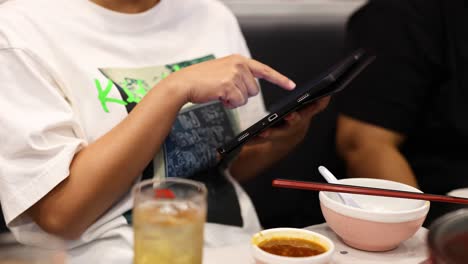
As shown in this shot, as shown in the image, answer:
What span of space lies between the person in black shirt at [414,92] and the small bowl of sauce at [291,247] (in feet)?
2.66

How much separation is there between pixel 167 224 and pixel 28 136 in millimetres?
462

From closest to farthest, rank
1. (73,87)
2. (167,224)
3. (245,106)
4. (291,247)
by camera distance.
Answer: (167,224) < (291,247) < (73,87) < (245,106)

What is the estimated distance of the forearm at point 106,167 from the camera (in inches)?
45.1

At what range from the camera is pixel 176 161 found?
1.29 meters

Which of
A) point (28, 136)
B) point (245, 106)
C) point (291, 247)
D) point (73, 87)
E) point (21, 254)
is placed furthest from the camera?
point (245, 106)

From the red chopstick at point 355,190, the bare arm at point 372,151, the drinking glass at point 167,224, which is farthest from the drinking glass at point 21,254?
the bare arm at point 372,151

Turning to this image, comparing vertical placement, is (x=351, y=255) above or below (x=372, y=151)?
above

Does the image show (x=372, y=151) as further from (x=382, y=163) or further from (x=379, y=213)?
(x=379, y=213)

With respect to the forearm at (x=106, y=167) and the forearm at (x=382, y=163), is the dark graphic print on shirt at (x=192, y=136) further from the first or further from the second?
the forearm at (x=382, y=163)

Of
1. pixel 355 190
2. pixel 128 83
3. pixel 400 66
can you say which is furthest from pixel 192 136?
pixel 400 66

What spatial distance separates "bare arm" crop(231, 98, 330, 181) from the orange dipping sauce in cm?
43

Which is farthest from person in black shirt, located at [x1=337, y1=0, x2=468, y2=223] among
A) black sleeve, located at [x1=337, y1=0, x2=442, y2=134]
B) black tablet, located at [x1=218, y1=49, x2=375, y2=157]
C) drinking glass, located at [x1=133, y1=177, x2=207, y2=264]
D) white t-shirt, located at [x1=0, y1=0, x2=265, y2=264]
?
drinking glass, located at [x1=133, y1=177, x2=207, y2=264]

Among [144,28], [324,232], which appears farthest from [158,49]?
[324,232]

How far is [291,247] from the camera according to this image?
0.92m
